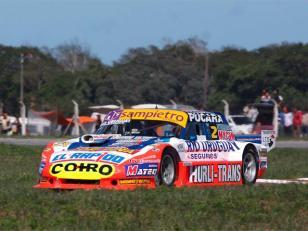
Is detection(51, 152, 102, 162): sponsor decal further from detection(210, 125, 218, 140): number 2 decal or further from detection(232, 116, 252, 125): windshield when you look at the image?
detection(232, 116, 252, 125): windshield

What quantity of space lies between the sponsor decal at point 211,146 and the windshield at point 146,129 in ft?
1.17

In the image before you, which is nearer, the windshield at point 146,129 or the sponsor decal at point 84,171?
the sponsor decal at point 84,171

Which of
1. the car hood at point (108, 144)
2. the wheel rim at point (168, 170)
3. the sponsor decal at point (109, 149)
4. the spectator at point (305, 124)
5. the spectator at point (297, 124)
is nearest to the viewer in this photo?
the sponsor decal at point (109, 149)

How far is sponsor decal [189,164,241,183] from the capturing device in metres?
14.9

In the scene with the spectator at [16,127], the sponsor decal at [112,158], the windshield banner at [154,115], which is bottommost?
the sponsor decal at [112,158]

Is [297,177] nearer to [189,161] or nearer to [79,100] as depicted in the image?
[189,161]

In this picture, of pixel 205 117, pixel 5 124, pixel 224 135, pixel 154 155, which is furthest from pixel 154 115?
pixel 5 124

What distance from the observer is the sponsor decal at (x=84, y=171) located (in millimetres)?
13531

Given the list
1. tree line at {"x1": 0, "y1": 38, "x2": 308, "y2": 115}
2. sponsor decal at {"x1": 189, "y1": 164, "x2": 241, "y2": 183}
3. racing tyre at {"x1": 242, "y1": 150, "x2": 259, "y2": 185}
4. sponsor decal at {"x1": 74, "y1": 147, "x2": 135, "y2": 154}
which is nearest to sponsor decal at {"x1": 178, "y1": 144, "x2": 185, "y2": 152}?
sponsor decal at {"x1": 189, "y1": 164, "x2": 241, "y2": 183}

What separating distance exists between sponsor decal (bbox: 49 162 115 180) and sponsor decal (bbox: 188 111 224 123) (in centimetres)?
264

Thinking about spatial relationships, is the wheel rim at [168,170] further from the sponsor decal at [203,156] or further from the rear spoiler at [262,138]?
the rear spoiler at [262,138]

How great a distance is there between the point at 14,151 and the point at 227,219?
15.8 metres

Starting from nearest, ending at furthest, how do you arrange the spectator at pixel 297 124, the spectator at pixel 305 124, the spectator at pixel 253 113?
the spectator at pixel 253 113 < the spectator at pixel 297 124 < the spectator at pixel 305 124

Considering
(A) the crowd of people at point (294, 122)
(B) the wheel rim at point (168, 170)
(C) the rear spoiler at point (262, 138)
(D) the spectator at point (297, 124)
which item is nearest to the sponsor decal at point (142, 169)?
(B) the wheel rim at point (168, 170)
